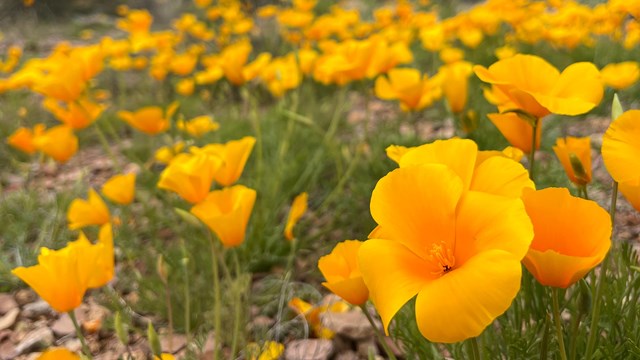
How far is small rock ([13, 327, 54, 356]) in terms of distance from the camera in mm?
2031

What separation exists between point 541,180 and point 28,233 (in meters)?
2.70

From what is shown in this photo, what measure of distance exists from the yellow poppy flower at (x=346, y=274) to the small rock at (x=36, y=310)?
1715mm

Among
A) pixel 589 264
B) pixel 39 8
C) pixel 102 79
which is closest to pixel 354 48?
pixel 589 264

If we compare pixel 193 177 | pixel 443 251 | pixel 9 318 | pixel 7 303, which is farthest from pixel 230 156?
pixel 7 303

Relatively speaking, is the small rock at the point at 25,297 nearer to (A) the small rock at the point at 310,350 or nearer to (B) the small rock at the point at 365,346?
(A) the small rock at the point at 310,350

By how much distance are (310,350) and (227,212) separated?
64cm

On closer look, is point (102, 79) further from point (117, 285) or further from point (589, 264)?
point (589, 264)

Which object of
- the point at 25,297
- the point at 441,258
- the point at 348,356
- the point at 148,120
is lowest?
the point at 25,297

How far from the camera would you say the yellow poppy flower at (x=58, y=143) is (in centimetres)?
260

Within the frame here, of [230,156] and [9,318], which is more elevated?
[230,156]

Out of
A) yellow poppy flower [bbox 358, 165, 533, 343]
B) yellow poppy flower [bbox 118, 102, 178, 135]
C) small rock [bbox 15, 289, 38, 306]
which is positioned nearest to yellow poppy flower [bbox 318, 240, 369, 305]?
yellow poppy flower [bbox 358, 165, 533, 343]

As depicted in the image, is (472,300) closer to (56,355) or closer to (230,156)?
(56,355)

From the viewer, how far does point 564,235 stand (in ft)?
2.70

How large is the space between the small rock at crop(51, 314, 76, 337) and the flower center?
1.79 m
